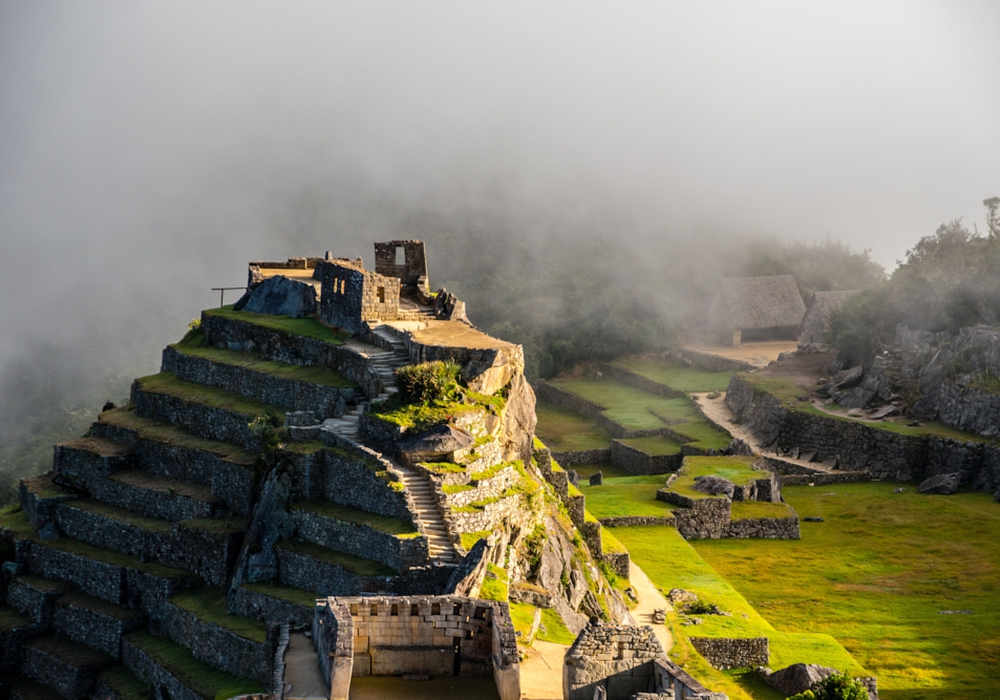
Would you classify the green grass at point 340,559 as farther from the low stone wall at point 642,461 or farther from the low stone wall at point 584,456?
the low stone wall at point 584,456

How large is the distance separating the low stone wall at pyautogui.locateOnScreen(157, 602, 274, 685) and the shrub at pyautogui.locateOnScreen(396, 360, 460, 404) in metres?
8.00

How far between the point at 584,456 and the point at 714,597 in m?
30.8

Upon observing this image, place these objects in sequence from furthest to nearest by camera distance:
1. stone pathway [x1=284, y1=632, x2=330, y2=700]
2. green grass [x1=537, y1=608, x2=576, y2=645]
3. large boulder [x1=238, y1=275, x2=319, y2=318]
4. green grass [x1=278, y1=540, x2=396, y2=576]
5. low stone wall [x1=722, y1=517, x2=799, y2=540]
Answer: low stone wall [x1=722, y1=517, x2=799, y2=540] < large boulder [x1=238, y1=275, x2=319, y2=318] < green grass [x1=278, y1=540, x2=396, y2=576] < green grass [x1=537, y1=608, x2=576, y2=645] < stone pathway [x1=284, y1=632, x2=330, y2=700]

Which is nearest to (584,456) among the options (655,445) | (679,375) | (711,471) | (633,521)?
(655,445)

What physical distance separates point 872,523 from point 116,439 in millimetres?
31121

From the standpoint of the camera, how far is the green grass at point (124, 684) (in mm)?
42875

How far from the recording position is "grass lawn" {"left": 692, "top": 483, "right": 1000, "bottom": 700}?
4559 centimetres

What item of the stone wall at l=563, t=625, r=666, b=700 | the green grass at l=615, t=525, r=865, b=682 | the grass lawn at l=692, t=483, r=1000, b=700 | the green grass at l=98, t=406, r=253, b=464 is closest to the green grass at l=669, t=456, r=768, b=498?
the grass lawn at l=692, t=483, r=1000, b=700

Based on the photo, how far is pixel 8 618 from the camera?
1932 inches

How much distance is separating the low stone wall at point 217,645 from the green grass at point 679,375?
55176mm

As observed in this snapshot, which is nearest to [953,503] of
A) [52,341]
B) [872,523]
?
[872,523]

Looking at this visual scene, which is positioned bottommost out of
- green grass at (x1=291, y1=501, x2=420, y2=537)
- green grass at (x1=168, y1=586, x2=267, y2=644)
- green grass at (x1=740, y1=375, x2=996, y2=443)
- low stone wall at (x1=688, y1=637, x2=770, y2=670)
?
low stone wall at (x1=688, y1=637, x2=770, y2=670)

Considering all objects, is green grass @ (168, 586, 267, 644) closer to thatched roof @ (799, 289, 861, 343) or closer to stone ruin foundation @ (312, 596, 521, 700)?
stone ruin foundation @ (312, 596, 521, 700)

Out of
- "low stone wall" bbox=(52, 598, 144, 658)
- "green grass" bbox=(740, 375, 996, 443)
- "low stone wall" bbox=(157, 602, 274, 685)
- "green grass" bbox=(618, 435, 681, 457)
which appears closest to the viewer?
"low stone wall" bbox=(157, 602, 274, 685)
